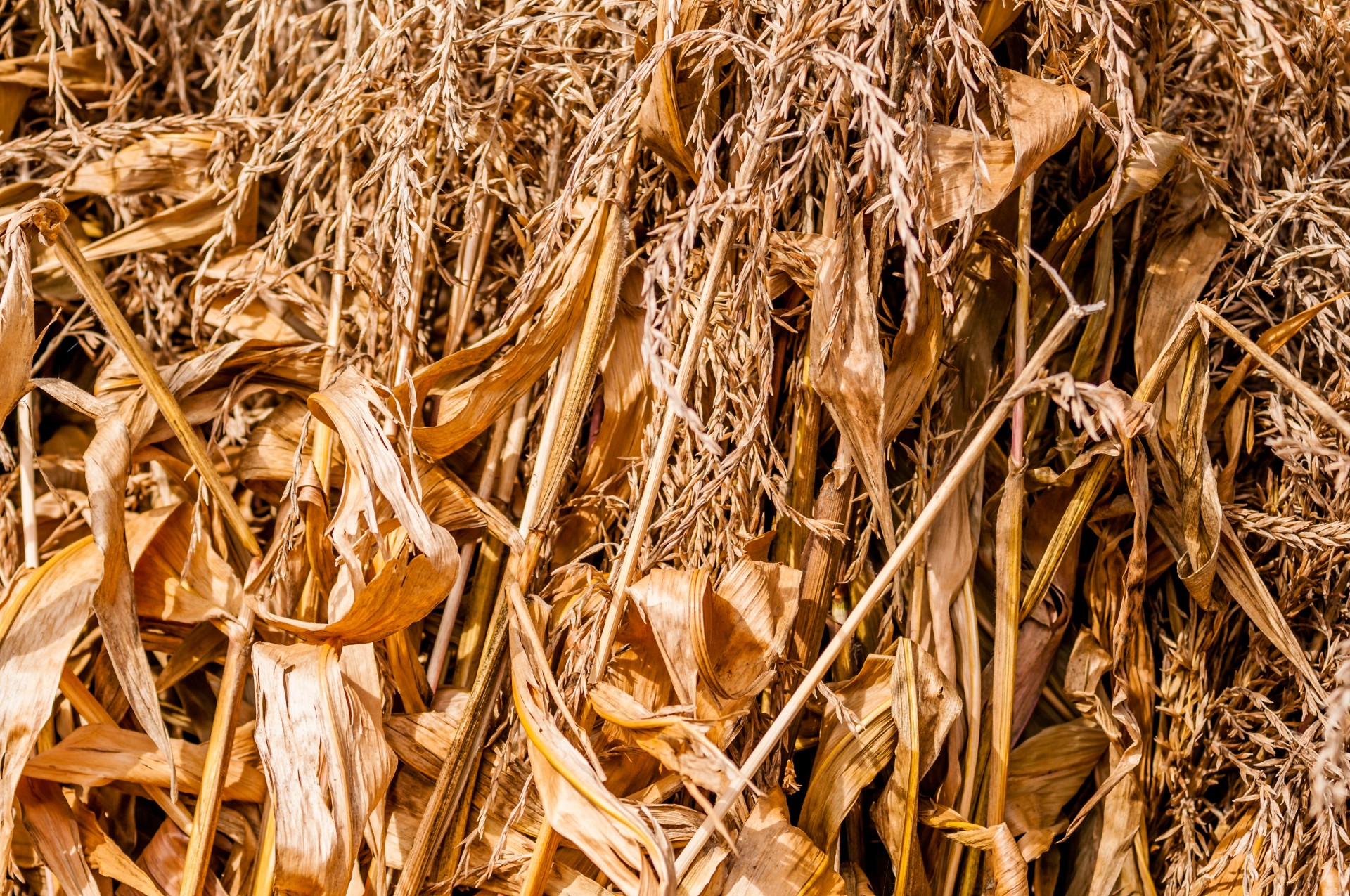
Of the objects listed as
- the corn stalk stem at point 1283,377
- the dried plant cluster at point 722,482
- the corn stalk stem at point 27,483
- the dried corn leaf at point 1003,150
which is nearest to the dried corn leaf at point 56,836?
the dried plant cluster at point 722,482

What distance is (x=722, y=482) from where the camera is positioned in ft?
1.92

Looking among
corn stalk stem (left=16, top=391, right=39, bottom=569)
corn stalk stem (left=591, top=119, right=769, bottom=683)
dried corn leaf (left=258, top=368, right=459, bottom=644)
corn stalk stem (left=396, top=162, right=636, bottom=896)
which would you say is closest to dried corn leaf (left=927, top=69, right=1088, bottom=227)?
corn stalk stem (left=591, top=119, right=769, bottom=683)

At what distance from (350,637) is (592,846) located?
0.66 ft

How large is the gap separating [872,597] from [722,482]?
0.11 m

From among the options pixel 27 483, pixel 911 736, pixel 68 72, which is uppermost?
pixel 68 72

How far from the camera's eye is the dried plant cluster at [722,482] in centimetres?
57

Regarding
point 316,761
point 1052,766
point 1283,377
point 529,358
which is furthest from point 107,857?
point 1283,377

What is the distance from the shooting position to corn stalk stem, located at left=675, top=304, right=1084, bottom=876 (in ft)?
1.76

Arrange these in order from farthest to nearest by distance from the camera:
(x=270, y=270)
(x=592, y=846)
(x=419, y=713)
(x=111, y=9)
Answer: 1. (x=111, y=9)
2. (x=270, y=270)
3. (x=419, y=713)
4. (x=592, y=846)

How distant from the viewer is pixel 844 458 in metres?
0.63

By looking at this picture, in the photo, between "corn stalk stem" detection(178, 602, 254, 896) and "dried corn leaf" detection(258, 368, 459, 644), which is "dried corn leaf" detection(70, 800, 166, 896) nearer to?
"corn stalk stem" detection(178, 602, 254, 896)

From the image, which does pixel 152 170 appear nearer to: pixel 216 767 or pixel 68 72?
pixel 68 72

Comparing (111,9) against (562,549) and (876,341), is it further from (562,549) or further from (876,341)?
(876,341)

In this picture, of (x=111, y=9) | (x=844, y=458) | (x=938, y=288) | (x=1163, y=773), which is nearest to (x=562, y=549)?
(x=844, y=458)
